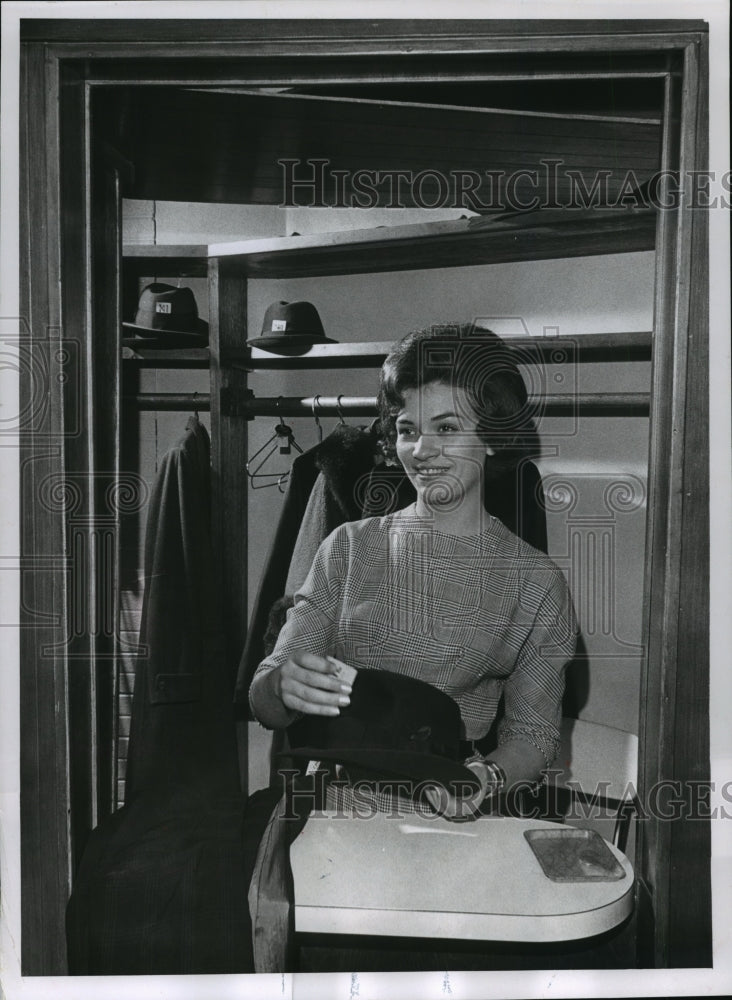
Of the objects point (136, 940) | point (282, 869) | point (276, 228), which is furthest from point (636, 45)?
point (136, 940)

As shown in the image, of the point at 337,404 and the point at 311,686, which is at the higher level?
the point at 337,404

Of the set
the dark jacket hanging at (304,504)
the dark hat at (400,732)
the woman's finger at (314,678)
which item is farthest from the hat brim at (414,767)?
the dark jacket hanging at (304,504)

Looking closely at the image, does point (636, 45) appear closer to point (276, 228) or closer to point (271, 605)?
point (276, 228)

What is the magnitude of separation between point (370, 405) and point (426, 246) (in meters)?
0.28

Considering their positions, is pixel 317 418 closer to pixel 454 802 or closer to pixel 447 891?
pixel 454 802

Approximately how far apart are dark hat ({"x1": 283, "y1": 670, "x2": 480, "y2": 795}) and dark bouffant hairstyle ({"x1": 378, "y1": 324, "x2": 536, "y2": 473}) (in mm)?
409

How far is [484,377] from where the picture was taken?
1.36 m

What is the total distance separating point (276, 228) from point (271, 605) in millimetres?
647

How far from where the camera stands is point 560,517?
4.50 feet

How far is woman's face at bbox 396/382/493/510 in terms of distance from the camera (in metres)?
1.36

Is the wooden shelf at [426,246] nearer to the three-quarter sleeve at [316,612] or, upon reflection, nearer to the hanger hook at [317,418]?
the hanger hook at [317,418]

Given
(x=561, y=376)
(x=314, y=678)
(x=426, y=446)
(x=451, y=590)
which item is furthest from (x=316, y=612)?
(x=561, y=376)

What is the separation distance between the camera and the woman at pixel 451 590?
1361mm

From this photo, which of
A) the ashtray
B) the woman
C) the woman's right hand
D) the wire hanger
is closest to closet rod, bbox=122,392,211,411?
the wire hanger
